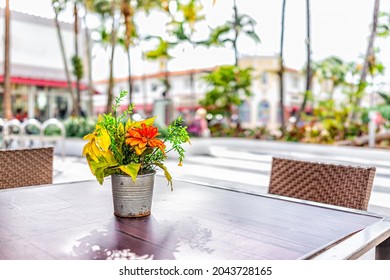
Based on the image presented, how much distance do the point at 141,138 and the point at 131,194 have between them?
215mm

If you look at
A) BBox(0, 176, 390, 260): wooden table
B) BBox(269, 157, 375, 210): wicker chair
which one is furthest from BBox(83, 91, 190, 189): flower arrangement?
BBox(269, 157, 375, 210): wicker chair

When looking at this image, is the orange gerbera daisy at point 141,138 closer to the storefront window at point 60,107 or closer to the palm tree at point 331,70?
the storefront window at point 60,107

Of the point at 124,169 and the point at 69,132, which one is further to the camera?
the point at 69,132

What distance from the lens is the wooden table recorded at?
3.75 ft

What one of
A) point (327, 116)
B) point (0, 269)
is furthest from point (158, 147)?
point (327, 116)

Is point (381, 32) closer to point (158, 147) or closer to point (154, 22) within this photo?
point (154, 22)

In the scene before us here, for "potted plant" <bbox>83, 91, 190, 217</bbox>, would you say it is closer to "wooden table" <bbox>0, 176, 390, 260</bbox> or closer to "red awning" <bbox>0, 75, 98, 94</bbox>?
"wooden table" <bbox>0, 176, 390, 260</bbox>

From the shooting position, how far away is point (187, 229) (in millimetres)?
1346

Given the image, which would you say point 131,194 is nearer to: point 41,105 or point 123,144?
point 123,144

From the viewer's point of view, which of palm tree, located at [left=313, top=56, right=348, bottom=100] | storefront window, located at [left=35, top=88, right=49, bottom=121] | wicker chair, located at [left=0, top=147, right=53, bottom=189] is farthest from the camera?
palm tree, located at [left=313, top=56, right=348, bottom=100]

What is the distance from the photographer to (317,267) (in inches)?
42.8

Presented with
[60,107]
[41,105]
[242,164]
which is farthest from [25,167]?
[60,107]

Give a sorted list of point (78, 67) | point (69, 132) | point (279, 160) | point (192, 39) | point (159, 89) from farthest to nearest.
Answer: point (159, 89) < point (192, 39) < point (78, 67) < point (69, 132) < point (279, 160)

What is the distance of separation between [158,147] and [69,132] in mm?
8747
